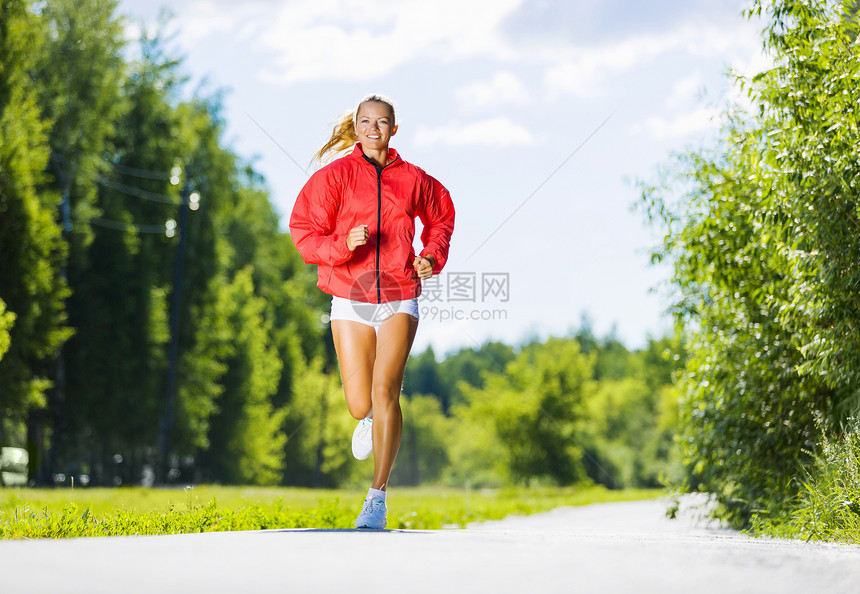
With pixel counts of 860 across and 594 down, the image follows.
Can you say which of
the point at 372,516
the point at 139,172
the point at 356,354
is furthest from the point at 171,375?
the point at 372,516

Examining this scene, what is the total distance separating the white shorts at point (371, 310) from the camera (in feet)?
19.3

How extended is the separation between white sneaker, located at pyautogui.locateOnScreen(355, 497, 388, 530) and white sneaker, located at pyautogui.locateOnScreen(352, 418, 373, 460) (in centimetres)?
52

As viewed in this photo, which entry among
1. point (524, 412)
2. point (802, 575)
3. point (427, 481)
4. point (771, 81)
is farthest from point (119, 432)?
point (427, 481)

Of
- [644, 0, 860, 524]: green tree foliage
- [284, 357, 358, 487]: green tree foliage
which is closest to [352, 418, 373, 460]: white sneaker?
[644, 0, 860, 524]: green tree foliage

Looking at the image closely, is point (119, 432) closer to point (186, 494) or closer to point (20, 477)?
point (20, 477)

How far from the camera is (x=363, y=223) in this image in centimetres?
590

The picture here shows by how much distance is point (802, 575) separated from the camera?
12.6ft

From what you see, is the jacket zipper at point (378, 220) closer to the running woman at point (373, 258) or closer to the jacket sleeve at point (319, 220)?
the running woman at point (373, 258)

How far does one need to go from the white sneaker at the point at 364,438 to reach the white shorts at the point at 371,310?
686mm

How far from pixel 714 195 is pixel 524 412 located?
3516 centimetres

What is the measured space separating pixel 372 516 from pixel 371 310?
1258 mm

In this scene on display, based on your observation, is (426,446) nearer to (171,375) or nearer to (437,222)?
(171,375)

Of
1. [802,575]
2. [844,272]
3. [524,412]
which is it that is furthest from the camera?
[524,412]

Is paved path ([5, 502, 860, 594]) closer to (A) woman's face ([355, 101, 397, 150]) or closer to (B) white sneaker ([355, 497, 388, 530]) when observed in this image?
(B) white sneaker ([355, 497, 388, 530])
